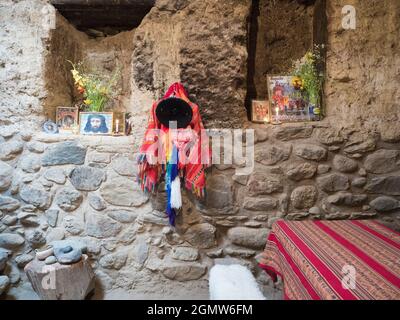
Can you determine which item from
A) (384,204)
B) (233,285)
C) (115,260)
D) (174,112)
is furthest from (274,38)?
(115,260)

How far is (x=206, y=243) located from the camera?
73.5 inches

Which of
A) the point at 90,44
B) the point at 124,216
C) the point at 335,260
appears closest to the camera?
the point at 335,260

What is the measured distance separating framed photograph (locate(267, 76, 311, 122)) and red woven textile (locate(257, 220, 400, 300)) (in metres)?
0.81

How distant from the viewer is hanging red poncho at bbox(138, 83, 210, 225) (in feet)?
5.72

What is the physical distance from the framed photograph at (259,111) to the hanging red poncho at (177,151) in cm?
48

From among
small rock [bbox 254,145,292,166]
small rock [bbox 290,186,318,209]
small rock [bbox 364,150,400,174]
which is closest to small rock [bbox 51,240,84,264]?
small rock [bbox 254,145,292,166]

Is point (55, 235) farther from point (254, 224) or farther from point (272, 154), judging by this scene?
point (272, 154)

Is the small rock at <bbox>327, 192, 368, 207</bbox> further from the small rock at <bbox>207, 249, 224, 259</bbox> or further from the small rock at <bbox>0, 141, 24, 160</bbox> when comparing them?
the small rock at <bbox>0, 141, 24, 160</bbox>

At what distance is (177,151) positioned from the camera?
175 cm

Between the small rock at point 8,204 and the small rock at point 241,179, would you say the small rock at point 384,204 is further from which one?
the small rock at point 8,204

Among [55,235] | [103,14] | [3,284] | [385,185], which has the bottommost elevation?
[3,284]

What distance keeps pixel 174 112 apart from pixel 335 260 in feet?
3.97

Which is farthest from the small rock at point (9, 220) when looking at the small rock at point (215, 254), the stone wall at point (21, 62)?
the small rock at point (215, 254)
